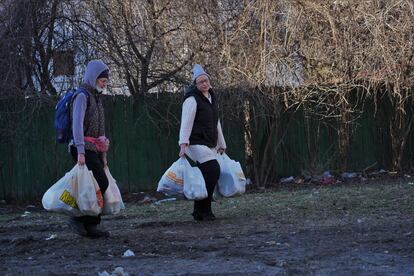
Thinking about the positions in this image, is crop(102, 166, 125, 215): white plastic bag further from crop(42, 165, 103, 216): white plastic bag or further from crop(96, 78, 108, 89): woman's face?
crop(96, 78, 108, 89): woman's face

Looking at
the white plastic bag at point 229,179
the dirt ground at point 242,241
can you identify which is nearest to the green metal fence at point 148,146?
the dirt ground at point 242,241

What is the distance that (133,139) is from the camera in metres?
13.6

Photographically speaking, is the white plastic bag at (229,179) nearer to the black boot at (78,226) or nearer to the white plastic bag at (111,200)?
the white plastic bag at (111,200)

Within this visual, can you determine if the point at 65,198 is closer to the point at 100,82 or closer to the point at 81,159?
the point at 81,159

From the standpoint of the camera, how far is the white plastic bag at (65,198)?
6910 mm

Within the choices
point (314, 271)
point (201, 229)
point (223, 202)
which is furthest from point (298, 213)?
point (314, 271)

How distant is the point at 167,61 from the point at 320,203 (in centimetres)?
535

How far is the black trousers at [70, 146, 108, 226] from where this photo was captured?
7.09 metres

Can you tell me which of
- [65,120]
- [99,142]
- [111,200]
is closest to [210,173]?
[111,200]

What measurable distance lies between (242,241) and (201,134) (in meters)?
1.92

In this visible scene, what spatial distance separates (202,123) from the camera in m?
8.21

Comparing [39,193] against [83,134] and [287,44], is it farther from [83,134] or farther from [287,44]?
[83,134]

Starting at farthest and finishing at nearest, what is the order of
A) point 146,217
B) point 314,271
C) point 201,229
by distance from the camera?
point 146,217 → point 201,229 → point 314,271

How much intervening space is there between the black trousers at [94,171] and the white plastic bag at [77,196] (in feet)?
0.41
